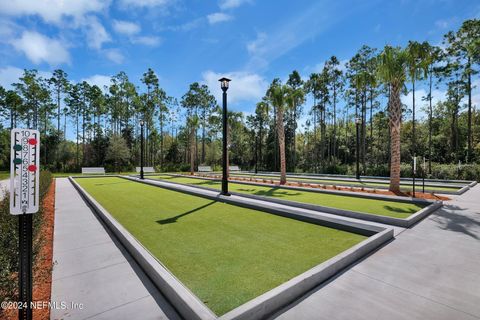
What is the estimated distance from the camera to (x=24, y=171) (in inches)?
86.0

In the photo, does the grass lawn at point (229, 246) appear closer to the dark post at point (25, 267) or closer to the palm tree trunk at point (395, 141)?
the dark post at point (25, 267)

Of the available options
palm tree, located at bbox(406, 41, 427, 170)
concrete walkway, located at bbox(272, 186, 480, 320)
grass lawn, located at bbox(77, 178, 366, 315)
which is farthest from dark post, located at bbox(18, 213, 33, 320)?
palm tree, located at bbox(406, 41, 427, 170)

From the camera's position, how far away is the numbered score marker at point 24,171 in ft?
7.05

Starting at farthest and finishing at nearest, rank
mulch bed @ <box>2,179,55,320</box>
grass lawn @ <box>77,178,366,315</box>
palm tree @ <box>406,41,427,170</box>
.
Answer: palm tree @ <box>406,41,427,170</box>, grass lawn @ <box>77,178,366,315</box>, mulch bed @ <box>2,179,55,320</box>

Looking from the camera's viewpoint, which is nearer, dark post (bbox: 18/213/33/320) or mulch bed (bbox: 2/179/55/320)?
dark post (bbox: 18/213/33/320)

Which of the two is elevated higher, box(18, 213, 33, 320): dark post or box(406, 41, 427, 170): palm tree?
box(406, 41, 427, 170): palm tree

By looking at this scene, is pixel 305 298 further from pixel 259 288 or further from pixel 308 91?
pixel 308 91

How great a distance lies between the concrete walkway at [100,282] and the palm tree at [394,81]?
10.3 metres

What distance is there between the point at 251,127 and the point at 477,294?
37.5 m

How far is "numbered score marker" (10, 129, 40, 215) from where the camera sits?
A: 2148mm

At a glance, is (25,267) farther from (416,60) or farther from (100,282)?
(416,60)

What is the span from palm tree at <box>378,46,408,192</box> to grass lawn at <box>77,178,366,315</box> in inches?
261

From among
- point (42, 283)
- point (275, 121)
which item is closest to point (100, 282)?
point (42, 283)

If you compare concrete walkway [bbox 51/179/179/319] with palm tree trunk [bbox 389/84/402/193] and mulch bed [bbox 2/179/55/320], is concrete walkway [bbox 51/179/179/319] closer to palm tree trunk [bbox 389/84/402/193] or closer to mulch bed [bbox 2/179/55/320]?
mulch bed [bbox 2/179/55/320]
